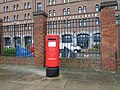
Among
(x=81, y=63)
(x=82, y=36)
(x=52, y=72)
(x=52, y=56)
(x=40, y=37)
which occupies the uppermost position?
(x=82, y=36)

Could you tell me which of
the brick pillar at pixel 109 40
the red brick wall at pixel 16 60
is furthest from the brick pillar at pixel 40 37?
the brick pillar at pixel 109 40

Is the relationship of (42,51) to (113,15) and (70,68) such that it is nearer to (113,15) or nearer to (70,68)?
(70,68)

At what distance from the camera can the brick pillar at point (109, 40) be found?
310 inches

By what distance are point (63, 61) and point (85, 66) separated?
1.26 meters

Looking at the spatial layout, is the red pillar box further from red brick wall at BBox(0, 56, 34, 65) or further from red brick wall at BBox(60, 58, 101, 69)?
red brick wall at BBox(0, 56, 34, 65)

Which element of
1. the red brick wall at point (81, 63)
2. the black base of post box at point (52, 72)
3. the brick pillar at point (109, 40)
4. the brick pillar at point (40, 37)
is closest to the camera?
the black base of post box at point (52, 72)

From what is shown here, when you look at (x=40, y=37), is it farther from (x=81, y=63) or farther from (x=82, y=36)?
(x=82, y=36)

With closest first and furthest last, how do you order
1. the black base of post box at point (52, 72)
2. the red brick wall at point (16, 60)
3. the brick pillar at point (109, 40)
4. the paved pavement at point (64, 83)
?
the paved pavement at point (64, 83), the black base of post box at point (52, 72), the brick pillar at point (109, 40), the red brick wall at point (16, 60)

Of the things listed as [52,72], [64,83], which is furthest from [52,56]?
[64,83]

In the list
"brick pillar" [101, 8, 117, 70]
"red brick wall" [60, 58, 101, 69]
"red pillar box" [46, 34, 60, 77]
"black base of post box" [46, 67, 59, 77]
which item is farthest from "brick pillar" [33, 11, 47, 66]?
"brick pillar" [101, 8, 117, 70]

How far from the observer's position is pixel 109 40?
7.93 metres

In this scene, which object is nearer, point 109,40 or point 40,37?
point 109,40

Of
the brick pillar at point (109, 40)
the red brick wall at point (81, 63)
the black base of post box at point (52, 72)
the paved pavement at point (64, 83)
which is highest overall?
the brick pillar at point (109, 40)

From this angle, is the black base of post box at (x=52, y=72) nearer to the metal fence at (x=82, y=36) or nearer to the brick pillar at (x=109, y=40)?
the brick pillar at (x=109, y=40)
